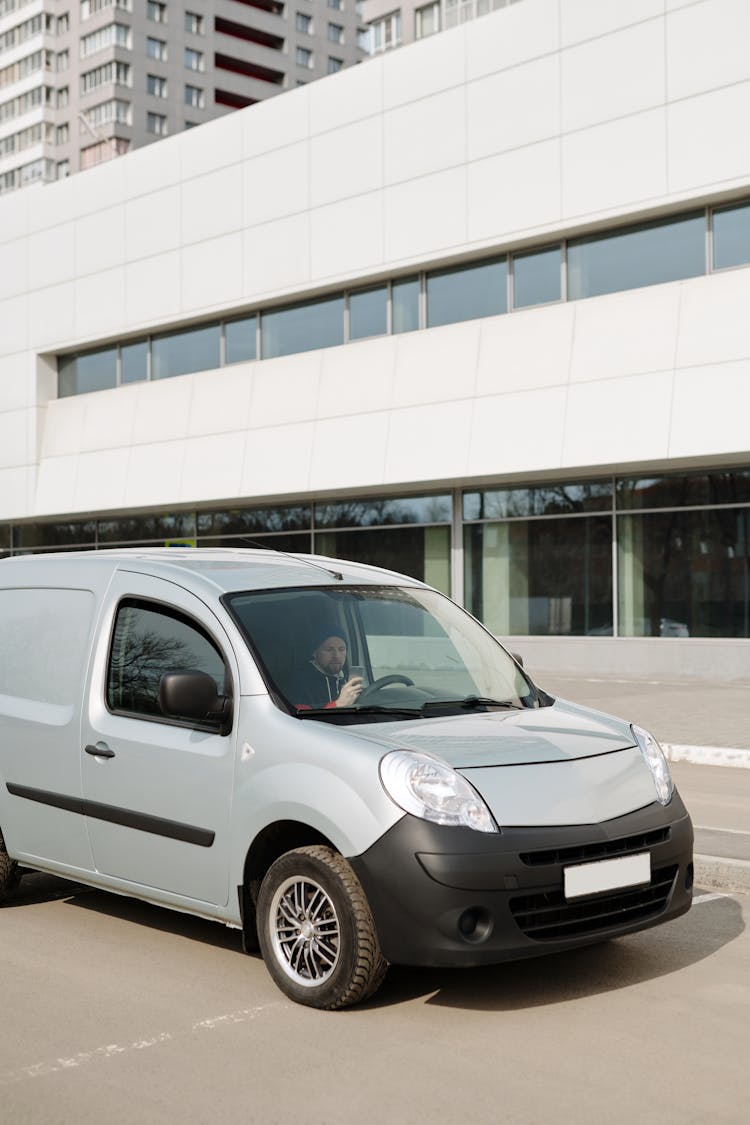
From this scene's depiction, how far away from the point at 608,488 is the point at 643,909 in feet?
58.5

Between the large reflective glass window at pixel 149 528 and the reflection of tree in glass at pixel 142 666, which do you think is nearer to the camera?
the reflection of tree in glass at pixel 142 666

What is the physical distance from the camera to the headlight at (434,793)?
4.54 metres

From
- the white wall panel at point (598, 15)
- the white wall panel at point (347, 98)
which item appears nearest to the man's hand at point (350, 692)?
the white wall panel at point (598, 15)

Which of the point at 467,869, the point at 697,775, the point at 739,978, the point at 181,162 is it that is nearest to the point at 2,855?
the point at 467,869

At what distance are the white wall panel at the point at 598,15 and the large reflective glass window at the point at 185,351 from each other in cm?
1021

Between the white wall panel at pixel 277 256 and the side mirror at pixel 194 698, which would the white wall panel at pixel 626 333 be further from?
the side mirror at pixel 194 698

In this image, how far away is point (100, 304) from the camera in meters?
30.8

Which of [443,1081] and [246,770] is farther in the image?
[246,770]

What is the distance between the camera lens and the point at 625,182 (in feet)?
69.7

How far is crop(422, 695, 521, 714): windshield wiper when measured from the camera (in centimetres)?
534

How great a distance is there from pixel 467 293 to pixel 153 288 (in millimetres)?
8802

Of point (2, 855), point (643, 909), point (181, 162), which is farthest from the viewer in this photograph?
point (181, 162)

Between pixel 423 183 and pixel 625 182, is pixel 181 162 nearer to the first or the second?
pixel 423 183

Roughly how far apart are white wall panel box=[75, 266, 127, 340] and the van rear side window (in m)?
24.9
